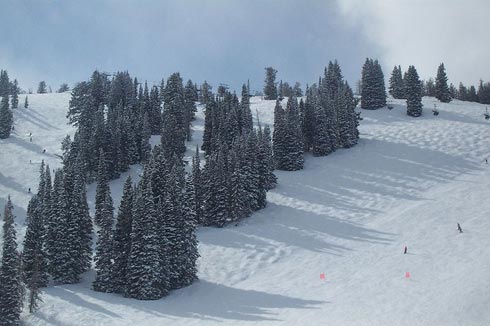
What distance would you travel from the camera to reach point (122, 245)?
171 feet

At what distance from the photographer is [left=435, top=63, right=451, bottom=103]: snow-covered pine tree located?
128m

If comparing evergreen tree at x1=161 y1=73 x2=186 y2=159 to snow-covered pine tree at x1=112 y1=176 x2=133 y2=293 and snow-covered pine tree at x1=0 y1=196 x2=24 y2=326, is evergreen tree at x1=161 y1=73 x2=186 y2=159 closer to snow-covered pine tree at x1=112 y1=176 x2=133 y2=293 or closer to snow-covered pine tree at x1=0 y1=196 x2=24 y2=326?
snow-covered pine tree at x1=112 y1=176 x2=133 y2=293

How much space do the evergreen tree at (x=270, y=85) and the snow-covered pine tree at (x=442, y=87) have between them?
46157 millimetres

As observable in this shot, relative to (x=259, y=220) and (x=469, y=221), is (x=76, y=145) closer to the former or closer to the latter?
(x=259, y=220)

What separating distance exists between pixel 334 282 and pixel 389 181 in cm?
3571

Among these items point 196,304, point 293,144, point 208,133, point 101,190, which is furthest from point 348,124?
point 196,304

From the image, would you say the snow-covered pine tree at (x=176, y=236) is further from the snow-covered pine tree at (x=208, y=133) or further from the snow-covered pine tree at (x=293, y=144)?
the snow-covered pine tree at (x=208, y=133)

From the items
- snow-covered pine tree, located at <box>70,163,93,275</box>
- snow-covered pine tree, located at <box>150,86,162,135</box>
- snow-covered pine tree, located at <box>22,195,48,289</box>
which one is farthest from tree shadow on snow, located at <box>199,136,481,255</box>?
snow-covered pine tree, located at <box>150,86,162,135</box>

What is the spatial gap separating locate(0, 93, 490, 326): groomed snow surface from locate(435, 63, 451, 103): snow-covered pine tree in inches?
990

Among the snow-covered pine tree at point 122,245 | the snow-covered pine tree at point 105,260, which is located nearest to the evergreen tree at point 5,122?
the snow-covered pine tree at point 122,245

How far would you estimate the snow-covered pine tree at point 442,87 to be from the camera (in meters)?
128

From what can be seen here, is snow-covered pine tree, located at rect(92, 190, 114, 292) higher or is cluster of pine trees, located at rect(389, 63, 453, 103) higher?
cluster of pine trees, located at rect(389, 63, 453, 103)

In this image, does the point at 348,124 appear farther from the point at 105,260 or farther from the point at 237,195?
the point at 105,260

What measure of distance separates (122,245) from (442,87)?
104 metres
